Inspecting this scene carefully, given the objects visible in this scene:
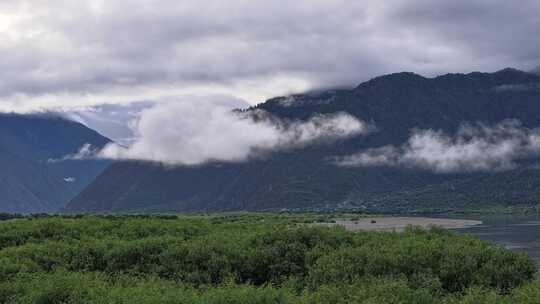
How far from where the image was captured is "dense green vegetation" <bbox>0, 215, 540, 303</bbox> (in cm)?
3200

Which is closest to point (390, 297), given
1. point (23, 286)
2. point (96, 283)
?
point (96, 283)

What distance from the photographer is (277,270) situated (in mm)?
49031

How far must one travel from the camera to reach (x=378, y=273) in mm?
42156

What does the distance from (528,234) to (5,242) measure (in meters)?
110

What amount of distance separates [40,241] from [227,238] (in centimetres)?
2156

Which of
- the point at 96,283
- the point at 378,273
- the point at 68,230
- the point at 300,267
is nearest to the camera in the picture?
the point at 96,283

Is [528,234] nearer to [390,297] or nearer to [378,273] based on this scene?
[378,273]

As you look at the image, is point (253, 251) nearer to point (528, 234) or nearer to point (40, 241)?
point (40, 241)

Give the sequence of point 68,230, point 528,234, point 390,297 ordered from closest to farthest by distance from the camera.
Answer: point 390,297 → point 68,230 → point 528,234

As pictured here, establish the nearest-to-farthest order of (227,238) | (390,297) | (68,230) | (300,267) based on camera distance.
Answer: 1. (390,297)
2. (300,267)
3. (227,238)
4. (68,230)

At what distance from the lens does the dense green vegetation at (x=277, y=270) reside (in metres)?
32.0

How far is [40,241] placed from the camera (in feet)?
220

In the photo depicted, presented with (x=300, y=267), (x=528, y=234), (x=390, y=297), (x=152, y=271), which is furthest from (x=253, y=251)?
(x=528, y=234)

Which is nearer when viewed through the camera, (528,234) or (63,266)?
(63,266)
